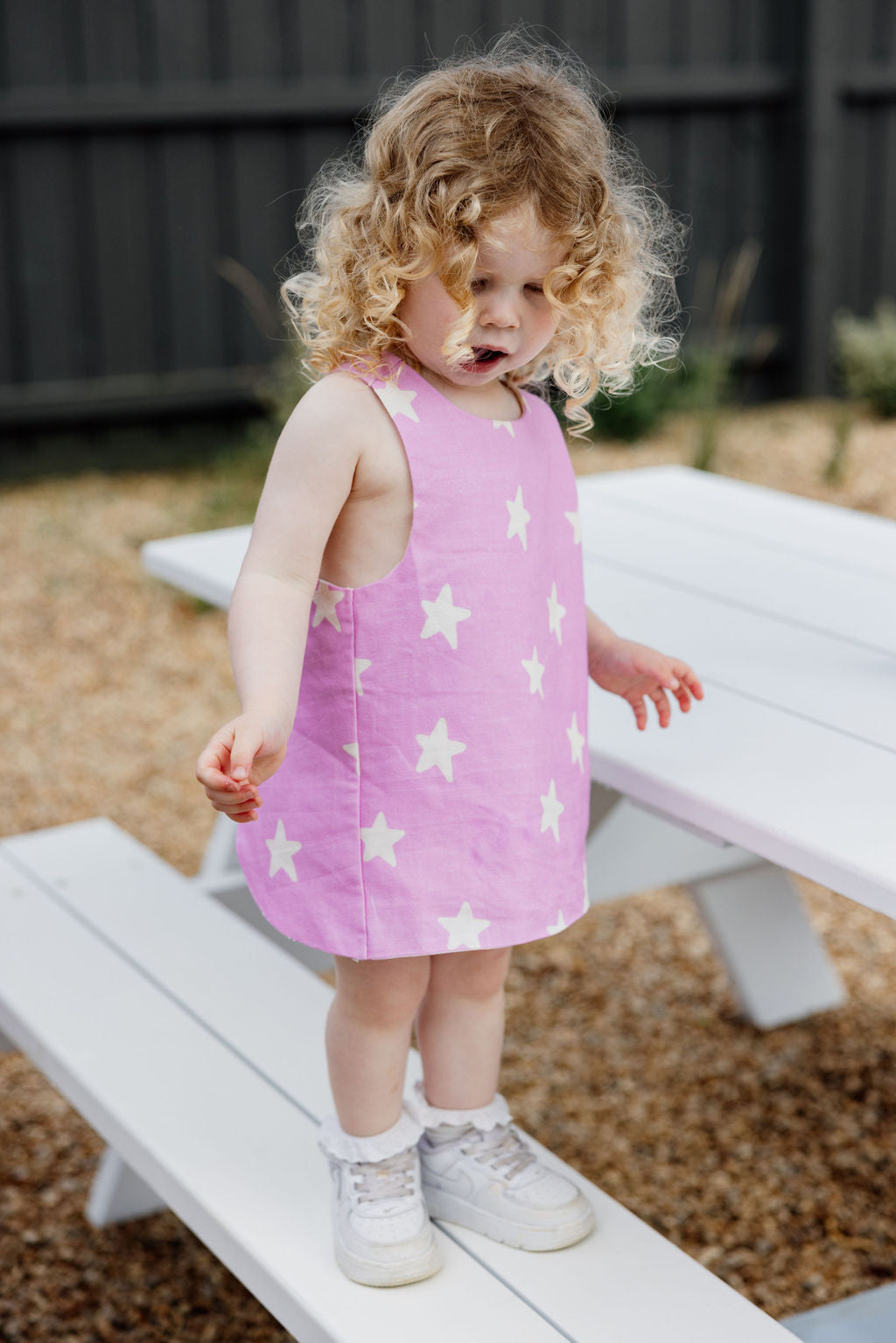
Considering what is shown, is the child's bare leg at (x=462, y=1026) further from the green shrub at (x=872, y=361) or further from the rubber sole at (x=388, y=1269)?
the green shrub at (x=872, y=361)

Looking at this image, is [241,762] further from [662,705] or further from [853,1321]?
[853,1321]

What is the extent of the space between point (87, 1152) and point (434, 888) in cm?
123

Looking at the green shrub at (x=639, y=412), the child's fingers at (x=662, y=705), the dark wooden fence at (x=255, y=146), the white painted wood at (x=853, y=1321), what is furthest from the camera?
the green shrub at (x=639, y=412)

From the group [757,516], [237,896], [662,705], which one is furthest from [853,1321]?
[757,516]

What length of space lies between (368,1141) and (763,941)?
1.32 m

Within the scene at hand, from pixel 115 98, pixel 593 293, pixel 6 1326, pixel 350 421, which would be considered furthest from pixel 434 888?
pixel 115 98

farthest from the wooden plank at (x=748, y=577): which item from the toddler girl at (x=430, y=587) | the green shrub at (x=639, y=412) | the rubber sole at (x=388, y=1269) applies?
the green shrub at (x=639, y=412)

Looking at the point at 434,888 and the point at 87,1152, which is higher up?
the point at 434,888

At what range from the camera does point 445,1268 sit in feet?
4.26

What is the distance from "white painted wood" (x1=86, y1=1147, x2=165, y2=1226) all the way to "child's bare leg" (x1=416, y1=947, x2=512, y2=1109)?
748 millimetres

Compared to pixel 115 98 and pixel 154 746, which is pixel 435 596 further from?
pixel 115 98

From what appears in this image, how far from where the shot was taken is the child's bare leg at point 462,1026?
4.48 ft

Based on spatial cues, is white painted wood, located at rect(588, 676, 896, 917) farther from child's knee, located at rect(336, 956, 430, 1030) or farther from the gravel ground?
child's knee, located at rect(336, 956, 430, 1030)

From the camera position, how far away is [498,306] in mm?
1193
